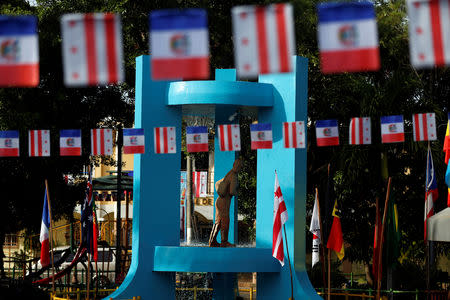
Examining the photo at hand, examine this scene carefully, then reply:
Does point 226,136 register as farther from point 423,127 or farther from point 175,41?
point 175,41

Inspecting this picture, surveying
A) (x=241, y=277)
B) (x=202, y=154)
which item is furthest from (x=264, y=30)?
(x=241, y=277)

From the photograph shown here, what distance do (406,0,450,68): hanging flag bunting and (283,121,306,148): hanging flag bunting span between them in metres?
9.88

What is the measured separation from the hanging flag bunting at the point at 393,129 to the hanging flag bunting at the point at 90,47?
9.55m

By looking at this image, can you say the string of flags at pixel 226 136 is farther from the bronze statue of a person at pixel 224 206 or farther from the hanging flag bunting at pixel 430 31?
the hanging flag bunting at pixel 430 31

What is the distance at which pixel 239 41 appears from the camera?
1028 centimetres

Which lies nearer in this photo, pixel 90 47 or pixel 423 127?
pixel 90 47

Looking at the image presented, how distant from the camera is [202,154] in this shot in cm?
3572

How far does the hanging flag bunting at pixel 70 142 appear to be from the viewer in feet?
65.4

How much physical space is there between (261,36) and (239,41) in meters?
0.27

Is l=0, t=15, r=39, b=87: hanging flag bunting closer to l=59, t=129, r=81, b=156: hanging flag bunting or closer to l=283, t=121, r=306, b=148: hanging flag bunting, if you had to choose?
l=59, t=129, r=81, b=156: hanging flag bunting

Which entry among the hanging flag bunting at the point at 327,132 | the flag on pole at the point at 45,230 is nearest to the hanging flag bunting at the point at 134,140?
the flag on pole at the point at 45,230

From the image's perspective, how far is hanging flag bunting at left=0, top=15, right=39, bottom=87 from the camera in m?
10.4

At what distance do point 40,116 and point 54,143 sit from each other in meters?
1.11

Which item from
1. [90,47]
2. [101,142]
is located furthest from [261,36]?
[101,142]
